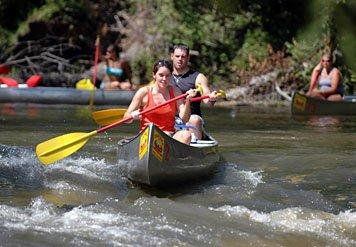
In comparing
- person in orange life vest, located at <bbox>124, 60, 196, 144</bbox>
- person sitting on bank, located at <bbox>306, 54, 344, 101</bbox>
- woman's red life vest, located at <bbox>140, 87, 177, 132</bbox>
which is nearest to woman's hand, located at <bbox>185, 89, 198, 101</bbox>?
person in orange life vest, located at <bbox>124, 60, 196, 144</bbox>

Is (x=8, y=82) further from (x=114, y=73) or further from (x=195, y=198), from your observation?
(x=195, y=198)

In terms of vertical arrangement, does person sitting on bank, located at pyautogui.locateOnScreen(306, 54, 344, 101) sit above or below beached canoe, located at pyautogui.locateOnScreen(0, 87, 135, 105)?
above

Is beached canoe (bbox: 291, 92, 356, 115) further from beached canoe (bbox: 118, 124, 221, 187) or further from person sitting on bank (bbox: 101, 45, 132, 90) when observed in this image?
beached canoe (bbox: 118, 124, 221, 187)

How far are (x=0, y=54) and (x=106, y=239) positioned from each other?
41.2 feet

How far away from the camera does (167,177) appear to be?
219 inches

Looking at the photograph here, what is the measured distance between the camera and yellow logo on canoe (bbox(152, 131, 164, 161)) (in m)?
5.20

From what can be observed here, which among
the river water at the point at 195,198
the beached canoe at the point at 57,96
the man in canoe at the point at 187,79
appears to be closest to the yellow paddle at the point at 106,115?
the river water at the point at 195,198

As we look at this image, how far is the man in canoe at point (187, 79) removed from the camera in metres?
6.57

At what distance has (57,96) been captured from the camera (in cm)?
1333

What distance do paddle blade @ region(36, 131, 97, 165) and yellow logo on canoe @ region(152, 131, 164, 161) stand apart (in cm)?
71

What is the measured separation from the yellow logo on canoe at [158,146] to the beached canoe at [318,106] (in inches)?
269

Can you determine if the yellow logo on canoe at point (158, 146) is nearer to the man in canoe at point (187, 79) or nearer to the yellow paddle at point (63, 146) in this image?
the yellow paddle at point (63, 146)

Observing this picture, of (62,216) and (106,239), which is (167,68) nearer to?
(62,216)

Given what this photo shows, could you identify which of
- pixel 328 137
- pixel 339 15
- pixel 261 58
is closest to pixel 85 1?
pixel 261 58
